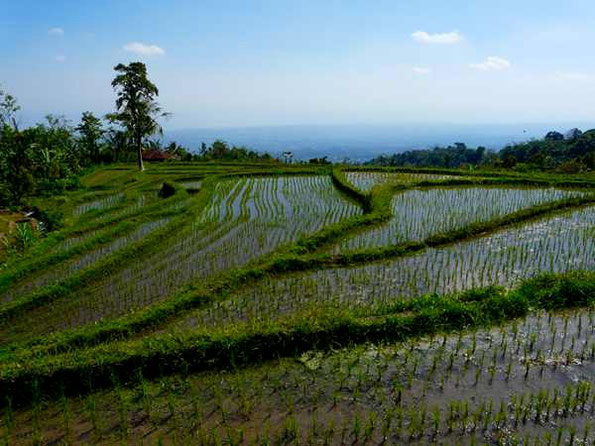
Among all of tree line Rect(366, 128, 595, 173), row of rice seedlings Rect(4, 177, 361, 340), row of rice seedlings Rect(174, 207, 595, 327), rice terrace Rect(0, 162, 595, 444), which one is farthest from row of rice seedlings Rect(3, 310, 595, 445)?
tree line Rect(366, 128, 595, 173)

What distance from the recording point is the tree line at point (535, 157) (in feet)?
73.3

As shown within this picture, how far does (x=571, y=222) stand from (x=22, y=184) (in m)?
17.4

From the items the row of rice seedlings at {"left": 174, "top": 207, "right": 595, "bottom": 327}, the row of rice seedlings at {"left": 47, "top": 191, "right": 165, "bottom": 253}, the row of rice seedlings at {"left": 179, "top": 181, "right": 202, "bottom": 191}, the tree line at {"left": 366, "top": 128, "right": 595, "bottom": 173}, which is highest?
the tree line at {"left": 366, "top": 128, "right": 595, "bottom": 173}

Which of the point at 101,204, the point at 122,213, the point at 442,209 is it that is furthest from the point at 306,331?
the point at 101,204

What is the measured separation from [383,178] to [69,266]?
44.4 ft

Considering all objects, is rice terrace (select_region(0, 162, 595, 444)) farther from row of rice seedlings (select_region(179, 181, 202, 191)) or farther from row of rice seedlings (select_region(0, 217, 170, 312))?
row of rice seedlings (select_region(179, 181, 202, 191))

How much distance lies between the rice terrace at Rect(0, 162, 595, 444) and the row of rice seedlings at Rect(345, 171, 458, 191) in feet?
18.1

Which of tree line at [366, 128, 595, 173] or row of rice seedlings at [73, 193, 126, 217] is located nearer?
row of rice seedlings at [73, 193, 126, 217]

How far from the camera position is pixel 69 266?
968 cm

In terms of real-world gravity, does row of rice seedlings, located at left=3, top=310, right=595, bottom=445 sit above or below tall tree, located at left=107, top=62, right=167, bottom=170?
below

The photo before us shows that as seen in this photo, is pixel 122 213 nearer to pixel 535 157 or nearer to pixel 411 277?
pixel 411 277

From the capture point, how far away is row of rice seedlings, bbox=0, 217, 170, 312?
27.8 ft

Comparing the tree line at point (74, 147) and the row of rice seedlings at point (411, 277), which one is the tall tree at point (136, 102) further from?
the row of rice seedlings at point (411, 277)

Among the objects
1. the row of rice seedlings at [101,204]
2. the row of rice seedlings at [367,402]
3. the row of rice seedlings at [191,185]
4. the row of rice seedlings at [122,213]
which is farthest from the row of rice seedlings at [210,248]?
the row of rice seedlings at [101,204]
